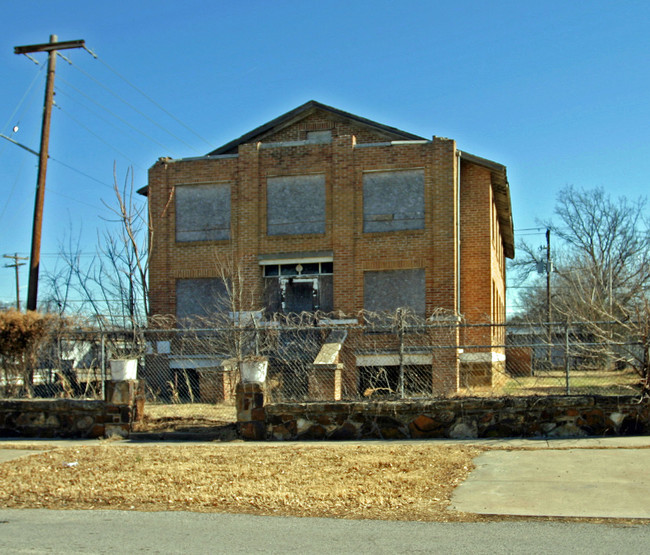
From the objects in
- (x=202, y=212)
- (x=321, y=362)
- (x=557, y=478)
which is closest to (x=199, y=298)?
(x=202, y=212)

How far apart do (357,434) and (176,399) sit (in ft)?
21.5

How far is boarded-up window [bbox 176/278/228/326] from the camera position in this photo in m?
21.6

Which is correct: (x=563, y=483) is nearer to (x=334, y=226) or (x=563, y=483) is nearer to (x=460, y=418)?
(x=460, y=418)

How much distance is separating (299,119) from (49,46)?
7741 millimetres

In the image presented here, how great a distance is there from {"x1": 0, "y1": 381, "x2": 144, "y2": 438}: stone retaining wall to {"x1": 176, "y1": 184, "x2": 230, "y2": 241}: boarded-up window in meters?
10.1

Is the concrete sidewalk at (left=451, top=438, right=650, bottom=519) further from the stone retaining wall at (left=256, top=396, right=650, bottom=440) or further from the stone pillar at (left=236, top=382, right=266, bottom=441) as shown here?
the stone pillar at (left=236, top=382, right=266, bottom=441)

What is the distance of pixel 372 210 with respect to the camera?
2103cm

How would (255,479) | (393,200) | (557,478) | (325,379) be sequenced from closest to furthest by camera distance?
1. (557,478)
2. (255,479)
3. (325,379)
4. (393,200)

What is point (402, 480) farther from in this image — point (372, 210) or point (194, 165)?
point (194, 165)

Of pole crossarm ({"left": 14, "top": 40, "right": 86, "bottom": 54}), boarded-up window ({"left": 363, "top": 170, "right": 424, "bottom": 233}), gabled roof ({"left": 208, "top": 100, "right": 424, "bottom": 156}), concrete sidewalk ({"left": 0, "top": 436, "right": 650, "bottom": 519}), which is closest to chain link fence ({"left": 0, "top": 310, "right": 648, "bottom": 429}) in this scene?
concrete sidewalk ({"left": 0, "top": 436, "right": 650, "bottom": 519})

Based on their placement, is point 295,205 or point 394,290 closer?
point 394,290

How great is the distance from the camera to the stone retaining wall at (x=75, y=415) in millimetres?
12188

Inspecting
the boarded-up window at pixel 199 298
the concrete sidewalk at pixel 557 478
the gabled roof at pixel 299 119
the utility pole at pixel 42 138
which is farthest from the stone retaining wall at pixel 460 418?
the gabled roof at pixel 299 119

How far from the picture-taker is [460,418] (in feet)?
36.4
